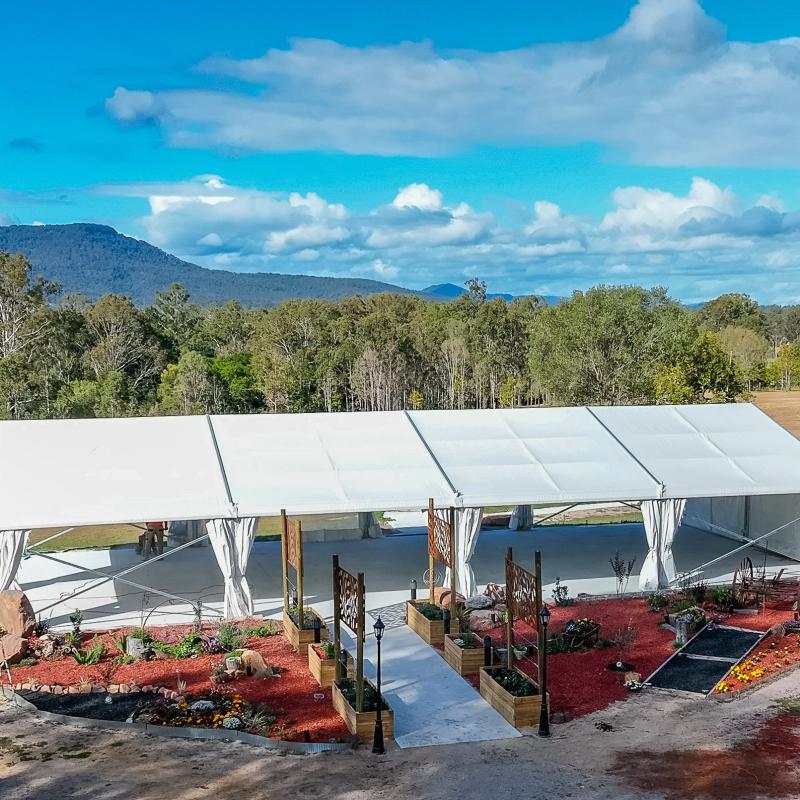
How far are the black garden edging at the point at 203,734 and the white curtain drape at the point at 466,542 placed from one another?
652 centimetres

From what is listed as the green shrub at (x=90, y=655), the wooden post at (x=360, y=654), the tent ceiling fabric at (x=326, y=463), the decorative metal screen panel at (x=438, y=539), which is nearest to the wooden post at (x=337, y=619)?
the wooden post at (x=360, y=654)

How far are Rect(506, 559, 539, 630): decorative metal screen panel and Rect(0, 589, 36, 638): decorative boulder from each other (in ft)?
24.2

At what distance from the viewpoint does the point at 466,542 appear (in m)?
16.5

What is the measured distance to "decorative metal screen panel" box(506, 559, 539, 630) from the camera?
1130 cm

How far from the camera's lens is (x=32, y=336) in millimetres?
54469

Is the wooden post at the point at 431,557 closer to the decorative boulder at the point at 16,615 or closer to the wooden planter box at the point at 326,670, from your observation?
the wooden planter box at the point at 326,670

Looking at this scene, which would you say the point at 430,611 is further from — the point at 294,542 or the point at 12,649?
the point at 12,649

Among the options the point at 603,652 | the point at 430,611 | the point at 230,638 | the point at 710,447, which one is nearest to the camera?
the point at 603,652

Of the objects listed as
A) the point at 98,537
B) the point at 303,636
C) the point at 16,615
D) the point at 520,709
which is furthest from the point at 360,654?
the point at 98,537

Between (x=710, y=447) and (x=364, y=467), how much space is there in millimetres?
7299

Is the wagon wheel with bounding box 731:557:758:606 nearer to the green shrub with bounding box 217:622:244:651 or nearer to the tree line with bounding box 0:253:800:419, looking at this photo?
the green shrub with bounding box 217:622:244:651

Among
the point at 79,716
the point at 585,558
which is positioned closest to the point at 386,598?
the point at 585,558

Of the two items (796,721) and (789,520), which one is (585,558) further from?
(796,721)

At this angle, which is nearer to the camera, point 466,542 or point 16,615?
point 16,615
